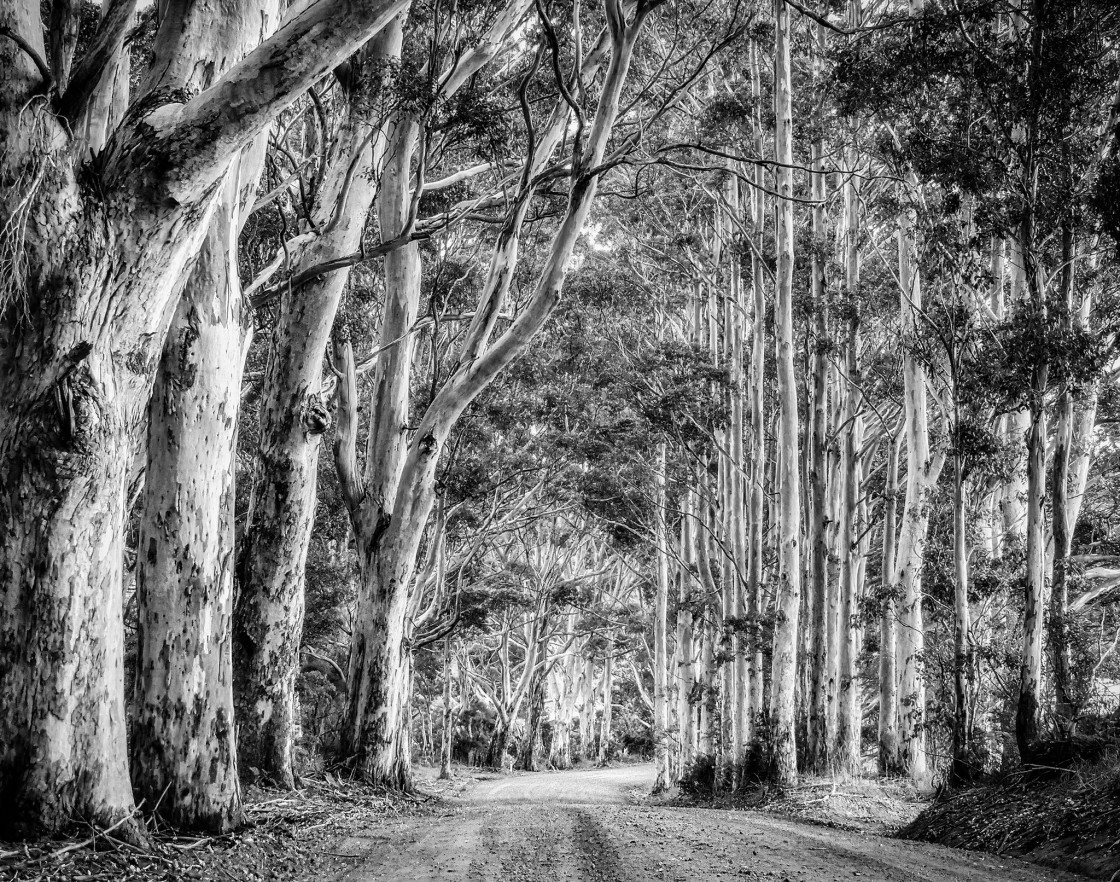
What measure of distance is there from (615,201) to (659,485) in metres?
6.36

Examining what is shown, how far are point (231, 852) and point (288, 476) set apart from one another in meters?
3.88

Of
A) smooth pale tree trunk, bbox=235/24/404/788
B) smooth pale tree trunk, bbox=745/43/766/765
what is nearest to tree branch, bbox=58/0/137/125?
smooth pale tree trunk, bbox=235/24/404/788

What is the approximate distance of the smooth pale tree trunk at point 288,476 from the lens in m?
7.81

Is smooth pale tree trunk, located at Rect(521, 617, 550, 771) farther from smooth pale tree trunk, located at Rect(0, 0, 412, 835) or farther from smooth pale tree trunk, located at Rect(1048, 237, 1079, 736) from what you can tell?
smooth pale tree trunk, located at Rect(0, 0, 412, 835)

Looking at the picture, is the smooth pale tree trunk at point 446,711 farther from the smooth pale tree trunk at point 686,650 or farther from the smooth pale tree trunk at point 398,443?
the smooth pale tree trunk at point 398,443

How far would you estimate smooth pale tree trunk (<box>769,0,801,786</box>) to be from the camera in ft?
37.8

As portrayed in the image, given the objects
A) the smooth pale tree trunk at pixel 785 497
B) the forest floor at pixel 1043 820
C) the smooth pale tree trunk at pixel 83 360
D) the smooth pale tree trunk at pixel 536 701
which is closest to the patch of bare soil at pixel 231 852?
the smooth pale tree trunk at pixel 83 360

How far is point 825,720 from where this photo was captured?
1295 cm

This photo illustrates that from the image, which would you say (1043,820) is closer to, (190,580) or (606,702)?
(190,580)

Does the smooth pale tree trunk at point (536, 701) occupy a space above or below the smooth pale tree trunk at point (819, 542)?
below

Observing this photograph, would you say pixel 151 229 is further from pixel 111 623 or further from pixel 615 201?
pixel 615 201

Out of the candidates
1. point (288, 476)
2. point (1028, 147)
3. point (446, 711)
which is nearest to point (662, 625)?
point (446, 711)

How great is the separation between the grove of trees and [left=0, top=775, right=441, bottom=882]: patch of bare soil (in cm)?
19

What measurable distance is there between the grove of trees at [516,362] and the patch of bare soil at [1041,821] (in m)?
0.50
